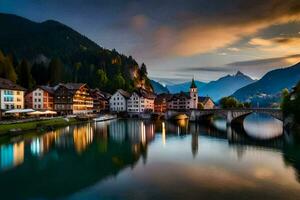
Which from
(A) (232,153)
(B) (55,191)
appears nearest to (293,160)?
(A) (232,153)

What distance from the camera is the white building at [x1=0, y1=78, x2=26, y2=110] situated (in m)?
88.7

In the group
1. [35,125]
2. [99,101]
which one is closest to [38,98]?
[35,125]

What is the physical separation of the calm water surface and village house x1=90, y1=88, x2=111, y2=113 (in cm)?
9287

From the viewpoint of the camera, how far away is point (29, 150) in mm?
49094

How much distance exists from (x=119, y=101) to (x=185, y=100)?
41655 mm

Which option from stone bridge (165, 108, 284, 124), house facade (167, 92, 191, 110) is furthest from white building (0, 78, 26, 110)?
house facade (167, 92, 191, 110)

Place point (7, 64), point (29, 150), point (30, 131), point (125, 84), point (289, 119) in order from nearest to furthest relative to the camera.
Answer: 1. point (29, 150)
2. point (30, 131)
3. point (289, 119)
4. point (7, 64)
5. point (125, 84)

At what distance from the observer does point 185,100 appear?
180 metres

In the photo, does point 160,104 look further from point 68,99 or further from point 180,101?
point 68,99

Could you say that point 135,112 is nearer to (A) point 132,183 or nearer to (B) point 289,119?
(B) point 289,119

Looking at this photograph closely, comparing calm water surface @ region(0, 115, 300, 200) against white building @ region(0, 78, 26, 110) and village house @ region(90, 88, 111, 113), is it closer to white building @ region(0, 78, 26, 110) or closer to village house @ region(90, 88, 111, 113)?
white building @ region(0, 78, 26, 110)

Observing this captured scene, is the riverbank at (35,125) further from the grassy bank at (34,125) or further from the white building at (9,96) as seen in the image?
the white building at (9,96)

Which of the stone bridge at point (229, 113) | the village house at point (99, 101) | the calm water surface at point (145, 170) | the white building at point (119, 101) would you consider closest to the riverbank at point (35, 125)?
the calm water surface at point (145, 170)

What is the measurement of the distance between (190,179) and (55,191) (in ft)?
44.7
